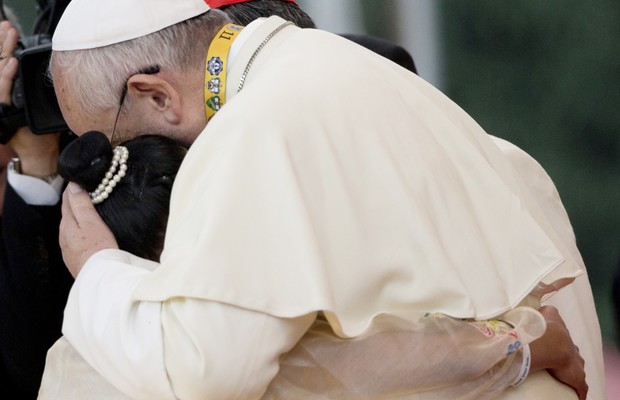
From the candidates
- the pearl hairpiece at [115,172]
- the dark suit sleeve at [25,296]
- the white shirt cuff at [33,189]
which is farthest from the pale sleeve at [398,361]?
the white shirt cuff at [33,189]

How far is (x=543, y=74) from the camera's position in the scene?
451 cm

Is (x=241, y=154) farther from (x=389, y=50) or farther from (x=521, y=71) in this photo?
(x=521, y=71)

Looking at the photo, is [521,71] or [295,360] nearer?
[295,360]

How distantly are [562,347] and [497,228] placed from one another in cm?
31

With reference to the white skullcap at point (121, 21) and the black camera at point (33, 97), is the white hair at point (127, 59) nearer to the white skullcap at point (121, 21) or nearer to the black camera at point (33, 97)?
the white skullcap at point (121, 21)

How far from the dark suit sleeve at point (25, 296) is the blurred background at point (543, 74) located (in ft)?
7.19

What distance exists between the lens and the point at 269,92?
1867mm

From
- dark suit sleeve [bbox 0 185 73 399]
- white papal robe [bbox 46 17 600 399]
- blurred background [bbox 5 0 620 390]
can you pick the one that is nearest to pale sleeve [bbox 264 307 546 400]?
white papal robe [bbox 46 17 600 399]

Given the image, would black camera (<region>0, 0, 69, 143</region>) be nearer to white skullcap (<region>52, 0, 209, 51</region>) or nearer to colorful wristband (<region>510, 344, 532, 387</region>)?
white skullcap (<region>52, 0, 209, 51</region>)

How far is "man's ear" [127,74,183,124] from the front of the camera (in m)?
2.10

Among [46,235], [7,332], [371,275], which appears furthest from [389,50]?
[371,275]

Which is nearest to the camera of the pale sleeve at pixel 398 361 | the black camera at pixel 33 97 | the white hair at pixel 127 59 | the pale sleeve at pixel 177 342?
the pale sleeve at pixel 177 342

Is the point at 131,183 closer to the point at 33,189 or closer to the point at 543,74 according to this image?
the point at 33,189

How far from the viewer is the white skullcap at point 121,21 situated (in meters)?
2.17
